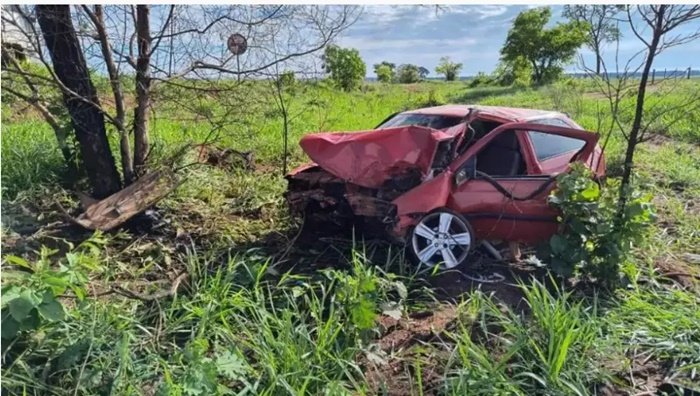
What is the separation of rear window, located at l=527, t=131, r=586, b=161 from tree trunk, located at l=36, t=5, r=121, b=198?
380 cm

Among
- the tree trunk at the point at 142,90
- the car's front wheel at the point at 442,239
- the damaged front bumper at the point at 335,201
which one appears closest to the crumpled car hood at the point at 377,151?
the damaged front bumper at the point at 335,201

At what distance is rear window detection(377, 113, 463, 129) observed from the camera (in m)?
4.71

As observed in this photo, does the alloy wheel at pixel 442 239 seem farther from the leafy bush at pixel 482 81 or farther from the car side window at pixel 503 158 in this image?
the leafy bush at pixel 482 81

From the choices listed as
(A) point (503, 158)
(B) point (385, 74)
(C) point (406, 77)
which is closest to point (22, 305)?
(A) point (503, 158)

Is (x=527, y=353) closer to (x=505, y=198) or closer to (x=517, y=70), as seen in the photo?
(x=505, y=198)

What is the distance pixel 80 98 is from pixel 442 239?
3.28m

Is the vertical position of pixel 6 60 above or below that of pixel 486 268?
above

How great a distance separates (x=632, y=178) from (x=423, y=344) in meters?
2.28

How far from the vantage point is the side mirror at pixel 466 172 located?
403 cm

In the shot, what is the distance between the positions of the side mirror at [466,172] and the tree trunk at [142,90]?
117 inches

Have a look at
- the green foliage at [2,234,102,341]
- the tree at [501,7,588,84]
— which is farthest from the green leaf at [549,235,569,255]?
the tree at [501,7,588,84]

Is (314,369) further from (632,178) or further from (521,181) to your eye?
(632,178)

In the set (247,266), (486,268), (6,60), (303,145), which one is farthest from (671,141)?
(6,60)

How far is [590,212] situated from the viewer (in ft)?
11.8
